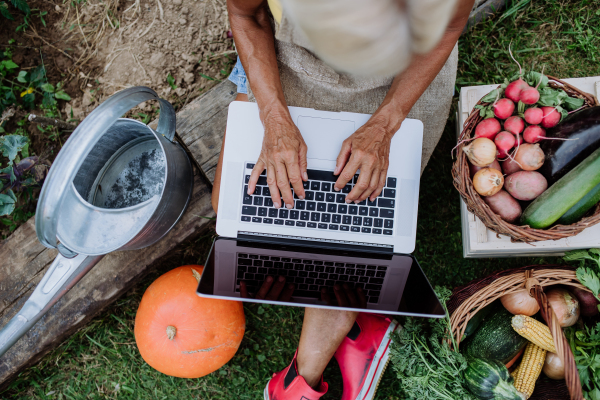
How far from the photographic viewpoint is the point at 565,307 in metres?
1.64

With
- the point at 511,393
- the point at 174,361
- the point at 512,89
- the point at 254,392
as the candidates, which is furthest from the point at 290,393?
the point at 512,89

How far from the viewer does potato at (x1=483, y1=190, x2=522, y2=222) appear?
1.41m

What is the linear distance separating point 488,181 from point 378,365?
1088 millimetres

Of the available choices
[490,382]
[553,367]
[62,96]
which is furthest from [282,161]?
[62,96]

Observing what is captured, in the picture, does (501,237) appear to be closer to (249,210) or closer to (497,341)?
(497,341)

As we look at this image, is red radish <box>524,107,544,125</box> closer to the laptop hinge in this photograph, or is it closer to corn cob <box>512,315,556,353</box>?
the laptop hinge

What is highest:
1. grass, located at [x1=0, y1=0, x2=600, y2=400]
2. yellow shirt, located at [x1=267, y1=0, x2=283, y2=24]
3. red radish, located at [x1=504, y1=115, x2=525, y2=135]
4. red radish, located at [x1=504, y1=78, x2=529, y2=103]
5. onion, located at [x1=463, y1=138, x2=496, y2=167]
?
yellow shirt, located at [x1=267, y1=0, x2=283, y2=24]

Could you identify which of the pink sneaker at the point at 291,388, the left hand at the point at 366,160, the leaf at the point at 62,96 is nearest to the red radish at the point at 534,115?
the left hand at the point at 366,160

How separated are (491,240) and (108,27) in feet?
8.21

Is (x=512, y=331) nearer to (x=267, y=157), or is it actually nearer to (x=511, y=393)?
(x=511, y=393)

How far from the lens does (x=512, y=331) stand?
5.50 feet

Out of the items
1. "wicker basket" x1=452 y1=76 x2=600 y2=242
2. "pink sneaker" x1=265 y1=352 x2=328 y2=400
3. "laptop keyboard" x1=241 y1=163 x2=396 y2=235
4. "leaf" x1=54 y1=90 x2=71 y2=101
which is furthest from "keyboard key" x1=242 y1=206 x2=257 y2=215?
"leaf" x1=54 y1=90 x2=71 y2=101

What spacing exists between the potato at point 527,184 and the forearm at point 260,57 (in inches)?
34.6

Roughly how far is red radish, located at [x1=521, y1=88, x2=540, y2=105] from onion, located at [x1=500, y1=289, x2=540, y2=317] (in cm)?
→ 83
